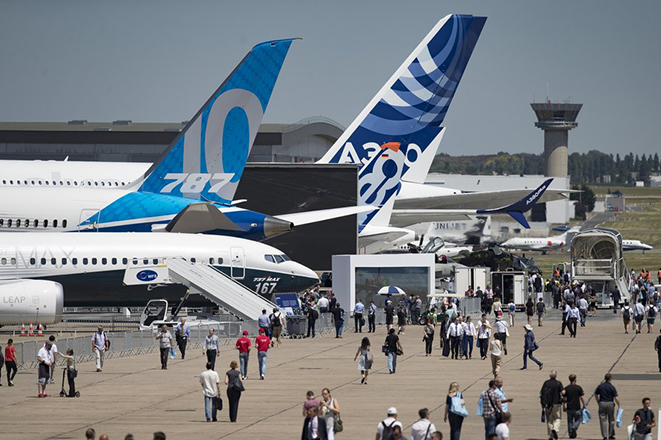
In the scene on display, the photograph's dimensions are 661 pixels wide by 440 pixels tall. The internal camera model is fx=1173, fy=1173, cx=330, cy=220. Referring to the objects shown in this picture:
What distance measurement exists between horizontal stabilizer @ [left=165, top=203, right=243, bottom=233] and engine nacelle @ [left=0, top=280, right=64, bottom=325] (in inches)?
315

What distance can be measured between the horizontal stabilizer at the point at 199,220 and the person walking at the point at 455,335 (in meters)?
14.8

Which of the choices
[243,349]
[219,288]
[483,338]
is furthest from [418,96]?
[243,349]

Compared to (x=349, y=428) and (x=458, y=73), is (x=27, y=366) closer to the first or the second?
(x=349, y=428)

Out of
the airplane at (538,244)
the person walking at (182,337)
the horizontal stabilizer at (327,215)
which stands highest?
the airplane at (538,244)

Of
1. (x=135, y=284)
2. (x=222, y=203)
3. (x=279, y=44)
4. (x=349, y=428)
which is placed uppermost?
(x=279, y=44)

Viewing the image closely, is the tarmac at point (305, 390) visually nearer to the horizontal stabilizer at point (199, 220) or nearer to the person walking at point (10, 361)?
the person walking at point (10, 361)

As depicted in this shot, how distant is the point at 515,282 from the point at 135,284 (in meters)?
19.9

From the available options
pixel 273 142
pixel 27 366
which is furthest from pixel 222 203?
pixel 273 142

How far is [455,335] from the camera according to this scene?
118ft

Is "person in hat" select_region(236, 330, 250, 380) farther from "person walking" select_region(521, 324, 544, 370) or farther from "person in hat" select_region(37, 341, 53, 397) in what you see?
"person walking" select_region(521, 324, 544, 370)

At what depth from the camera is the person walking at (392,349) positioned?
3167cm

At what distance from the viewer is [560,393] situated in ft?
73.3

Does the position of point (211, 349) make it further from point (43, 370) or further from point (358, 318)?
point (358, 318)

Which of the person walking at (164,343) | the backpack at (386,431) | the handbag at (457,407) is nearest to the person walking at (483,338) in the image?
the person walking at (164,343)
